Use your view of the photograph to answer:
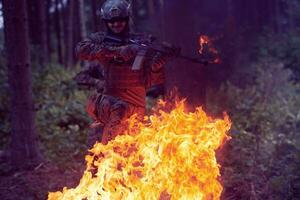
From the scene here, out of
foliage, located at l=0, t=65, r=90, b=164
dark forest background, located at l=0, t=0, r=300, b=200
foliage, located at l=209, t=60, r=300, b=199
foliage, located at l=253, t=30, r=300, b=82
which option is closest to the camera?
foliage, located at l=209, t=60, r=300, b=199

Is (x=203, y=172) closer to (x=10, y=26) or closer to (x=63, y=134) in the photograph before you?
(x=10, y=26)

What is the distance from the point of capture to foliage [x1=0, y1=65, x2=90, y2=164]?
972cm

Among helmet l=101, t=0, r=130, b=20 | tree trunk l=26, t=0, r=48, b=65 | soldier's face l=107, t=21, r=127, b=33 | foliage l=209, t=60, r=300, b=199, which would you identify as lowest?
foliage l=209, t=60, r=300, b=199

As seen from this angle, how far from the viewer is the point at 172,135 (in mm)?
5652

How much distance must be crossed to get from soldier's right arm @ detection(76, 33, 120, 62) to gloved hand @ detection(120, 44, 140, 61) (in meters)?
0.08

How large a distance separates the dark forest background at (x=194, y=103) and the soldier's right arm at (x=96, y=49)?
1.02 metres

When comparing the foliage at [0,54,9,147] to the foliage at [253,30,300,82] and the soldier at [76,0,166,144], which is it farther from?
the foliage at [253,30,300,82]

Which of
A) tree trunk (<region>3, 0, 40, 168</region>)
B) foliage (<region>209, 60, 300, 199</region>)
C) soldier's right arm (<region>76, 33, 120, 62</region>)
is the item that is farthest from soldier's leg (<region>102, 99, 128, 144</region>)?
tree trunk (<region>3, 0, 40, 168</region>)

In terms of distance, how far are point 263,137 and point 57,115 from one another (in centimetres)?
511

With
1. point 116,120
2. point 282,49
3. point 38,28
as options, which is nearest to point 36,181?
point 116,120

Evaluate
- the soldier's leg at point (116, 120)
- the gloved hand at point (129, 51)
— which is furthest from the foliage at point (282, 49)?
the gloved hand at point (129, 51)

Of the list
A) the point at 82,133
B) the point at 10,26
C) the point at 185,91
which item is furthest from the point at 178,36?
the point at 82,133

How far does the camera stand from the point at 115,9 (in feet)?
18.1

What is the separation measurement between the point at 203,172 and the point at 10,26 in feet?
14.0
